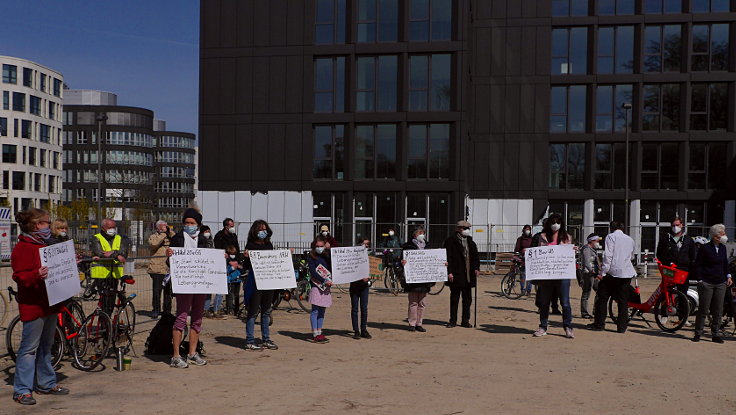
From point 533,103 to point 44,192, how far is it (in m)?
68.5

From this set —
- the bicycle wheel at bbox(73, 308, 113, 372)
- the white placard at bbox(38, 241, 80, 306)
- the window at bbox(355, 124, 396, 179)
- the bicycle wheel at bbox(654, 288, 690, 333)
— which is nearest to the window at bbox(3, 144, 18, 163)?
the window at bbox(355, 124, 396, 179)

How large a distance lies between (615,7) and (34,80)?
71629mm

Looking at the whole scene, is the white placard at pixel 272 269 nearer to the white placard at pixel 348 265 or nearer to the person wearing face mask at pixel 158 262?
the white placard at pixel 348 265

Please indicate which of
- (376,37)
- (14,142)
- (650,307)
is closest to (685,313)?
(650,307)

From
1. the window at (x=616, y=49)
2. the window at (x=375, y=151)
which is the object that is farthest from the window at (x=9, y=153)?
the window at (x=616, y=49)

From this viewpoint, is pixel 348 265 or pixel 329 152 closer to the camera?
pixel 348 265

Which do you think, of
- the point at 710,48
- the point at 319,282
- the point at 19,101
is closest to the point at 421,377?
the point at 319,282

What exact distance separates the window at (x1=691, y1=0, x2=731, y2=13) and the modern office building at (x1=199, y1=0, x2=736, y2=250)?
7 cm

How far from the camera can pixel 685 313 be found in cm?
1175

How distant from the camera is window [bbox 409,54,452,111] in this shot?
109 feet

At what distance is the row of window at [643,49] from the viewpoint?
36.2m

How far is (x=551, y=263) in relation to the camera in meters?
11.5

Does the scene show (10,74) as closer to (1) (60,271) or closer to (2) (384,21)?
(2) (384,21)

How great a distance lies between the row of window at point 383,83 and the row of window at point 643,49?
8.40 meters
